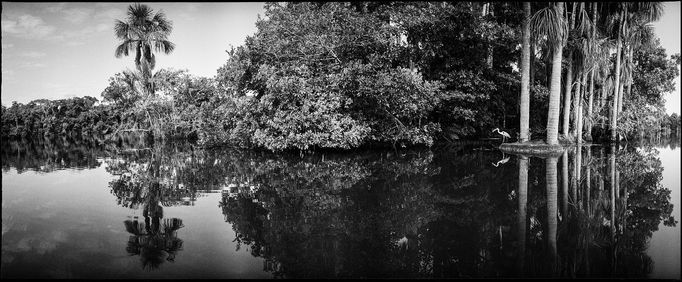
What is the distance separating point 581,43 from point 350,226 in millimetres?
18227

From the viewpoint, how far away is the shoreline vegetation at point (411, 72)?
1670 centimetres

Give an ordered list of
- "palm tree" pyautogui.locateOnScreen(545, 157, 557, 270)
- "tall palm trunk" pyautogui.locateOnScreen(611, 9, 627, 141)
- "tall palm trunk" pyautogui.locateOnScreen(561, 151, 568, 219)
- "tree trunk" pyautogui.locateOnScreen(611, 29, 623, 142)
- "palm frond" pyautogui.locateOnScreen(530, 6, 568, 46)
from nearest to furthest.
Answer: "palm tree" pyautogui.locateOnScreen(545, 157, 557, 270), "tall palm trunk" pyautogui.locateOnScreen(561, 151, 568, 219), "palm frond" pyautogui.locateOnScreen(530, 6, 568, 46), "tall palm trunk" pyautogui.locateOnScreen(611, 9, 627, 141), "tree trunk" pyautogui.locateOnScreen(611, 29, 623, 142)

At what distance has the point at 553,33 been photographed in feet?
51.5

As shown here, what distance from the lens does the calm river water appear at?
4074 mm

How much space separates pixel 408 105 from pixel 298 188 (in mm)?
9924

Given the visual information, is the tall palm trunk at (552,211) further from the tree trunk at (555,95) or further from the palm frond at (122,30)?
the palm frond at (122,30)

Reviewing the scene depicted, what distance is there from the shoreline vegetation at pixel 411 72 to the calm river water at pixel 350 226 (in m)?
6.84

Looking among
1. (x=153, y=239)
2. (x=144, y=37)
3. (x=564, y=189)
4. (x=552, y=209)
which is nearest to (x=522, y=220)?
(x=552, y=209)

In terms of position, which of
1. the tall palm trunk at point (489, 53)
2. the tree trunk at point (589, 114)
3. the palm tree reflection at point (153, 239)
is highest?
the tall palm trunk at point (489, 53)

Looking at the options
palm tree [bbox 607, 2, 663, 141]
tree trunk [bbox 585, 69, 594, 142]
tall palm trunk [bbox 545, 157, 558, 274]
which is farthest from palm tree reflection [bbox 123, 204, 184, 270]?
tree trunk [bbox 585, 69, 594, 142]

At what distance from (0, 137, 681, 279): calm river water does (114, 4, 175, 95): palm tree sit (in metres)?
20.9

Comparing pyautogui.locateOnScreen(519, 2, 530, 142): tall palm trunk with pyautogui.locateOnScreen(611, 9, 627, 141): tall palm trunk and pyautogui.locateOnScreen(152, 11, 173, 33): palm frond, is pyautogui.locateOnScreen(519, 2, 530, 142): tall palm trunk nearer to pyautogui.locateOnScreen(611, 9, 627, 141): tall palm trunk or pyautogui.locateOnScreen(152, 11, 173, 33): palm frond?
pyautogui.locateOnScreen(611, 9, 627, 141): tall palm trunk

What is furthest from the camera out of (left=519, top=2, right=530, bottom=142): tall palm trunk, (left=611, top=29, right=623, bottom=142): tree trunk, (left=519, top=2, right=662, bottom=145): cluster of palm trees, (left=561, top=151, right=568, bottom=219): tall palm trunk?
(left=611, top=29, right=623, bottom=142): tree trunk

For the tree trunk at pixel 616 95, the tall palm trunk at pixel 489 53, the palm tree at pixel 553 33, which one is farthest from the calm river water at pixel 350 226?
the tree trunk at pixel 616 95
